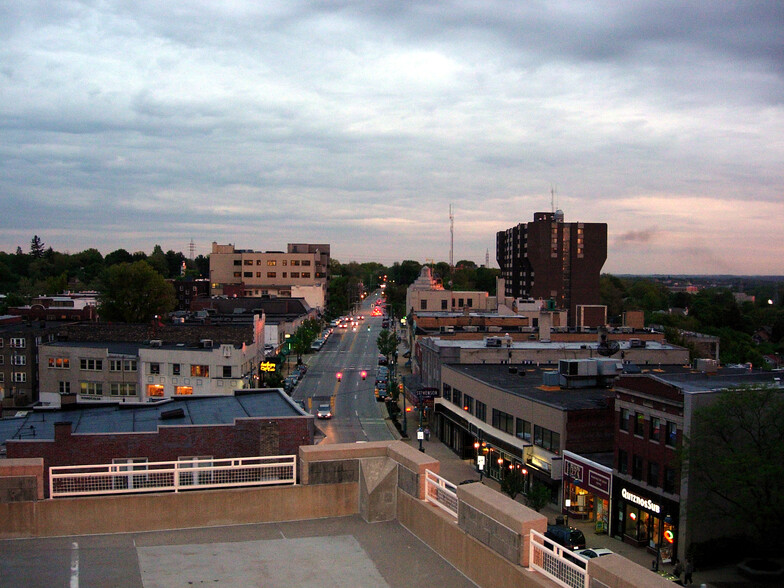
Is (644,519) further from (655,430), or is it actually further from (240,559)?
(240,559)

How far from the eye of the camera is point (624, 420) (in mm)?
37281

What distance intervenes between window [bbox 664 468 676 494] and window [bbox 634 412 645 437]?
2317 mm

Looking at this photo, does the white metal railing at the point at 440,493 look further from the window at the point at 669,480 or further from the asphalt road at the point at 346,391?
the asphalt road at the point at 346,391

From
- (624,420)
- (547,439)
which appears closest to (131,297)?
(547,439)

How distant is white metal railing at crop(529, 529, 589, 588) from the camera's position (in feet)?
24.6

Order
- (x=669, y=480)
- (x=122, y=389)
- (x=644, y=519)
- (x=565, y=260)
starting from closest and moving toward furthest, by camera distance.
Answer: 1. (x=669, y=480)
2. (x=644, y=519)
3. (x=122, y=389)
4. (x=565, y=260)

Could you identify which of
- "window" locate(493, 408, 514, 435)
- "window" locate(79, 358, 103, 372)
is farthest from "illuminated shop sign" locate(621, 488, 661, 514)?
"window" locate(79, 358, 103, 372)

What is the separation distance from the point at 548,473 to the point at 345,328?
126m

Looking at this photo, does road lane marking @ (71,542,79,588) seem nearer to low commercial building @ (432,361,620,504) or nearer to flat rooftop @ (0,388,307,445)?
flat rooftop @ (0,388,307,445)

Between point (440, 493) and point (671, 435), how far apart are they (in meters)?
26.7

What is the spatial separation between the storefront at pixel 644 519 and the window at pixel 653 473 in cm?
48

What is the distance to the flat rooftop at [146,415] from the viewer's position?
28.9m

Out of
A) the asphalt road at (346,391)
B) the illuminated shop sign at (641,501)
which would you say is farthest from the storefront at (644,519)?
the asphalt road at (346,391)

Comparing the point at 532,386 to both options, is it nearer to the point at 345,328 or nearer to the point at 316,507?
the point at 316,507
